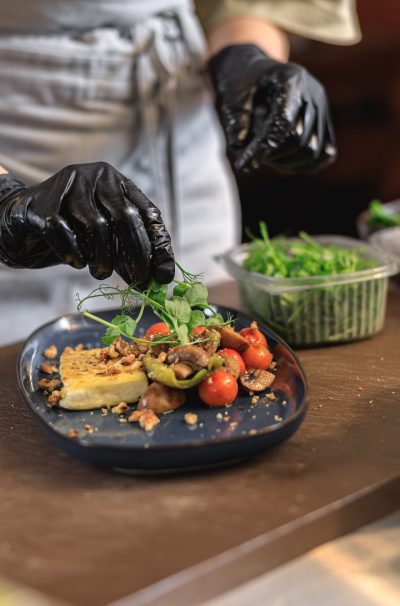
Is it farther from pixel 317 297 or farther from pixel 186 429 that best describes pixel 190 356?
pixel 317 297

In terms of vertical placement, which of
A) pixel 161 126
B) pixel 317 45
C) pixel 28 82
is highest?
pixel 28 82

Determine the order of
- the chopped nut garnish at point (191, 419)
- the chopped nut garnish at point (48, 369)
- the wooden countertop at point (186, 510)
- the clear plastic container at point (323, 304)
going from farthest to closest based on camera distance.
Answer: the clear plastic container at point (323, 304) < the chopped nut garnish at point (48, 369) < the chopped nut garnish at point (191, 419) < the wooden countertop at point (186, 510)

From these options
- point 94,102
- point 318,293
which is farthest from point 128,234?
point 94,102

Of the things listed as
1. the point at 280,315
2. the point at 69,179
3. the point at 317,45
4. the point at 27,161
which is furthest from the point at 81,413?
the point at 317,45

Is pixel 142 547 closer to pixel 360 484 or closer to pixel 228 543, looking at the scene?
pixel 228 543

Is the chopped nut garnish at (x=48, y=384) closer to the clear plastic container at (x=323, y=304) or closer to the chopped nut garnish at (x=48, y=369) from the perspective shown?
the chopped nut garnish at (x=48, y=369)

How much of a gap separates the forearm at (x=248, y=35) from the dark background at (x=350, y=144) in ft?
7.81

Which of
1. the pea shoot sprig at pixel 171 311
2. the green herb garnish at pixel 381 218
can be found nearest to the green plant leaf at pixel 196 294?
the pea shoot sprig at pixel 171 311

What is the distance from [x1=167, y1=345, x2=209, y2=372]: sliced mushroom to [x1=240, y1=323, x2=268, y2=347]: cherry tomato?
14 cm

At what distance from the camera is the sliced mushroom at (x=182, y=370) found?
1.26 meters

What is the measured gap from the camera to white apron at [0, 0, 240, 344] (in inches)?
75.5

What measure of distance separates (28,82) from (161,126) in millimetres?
374

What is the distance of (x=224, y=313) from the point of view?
162cm

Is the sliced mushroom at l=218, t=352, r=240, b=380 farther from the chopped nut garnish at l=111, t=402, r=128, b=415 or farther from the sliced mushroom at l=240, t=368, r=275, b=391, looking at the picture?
the chopped nut garnish at l=111, t=402, r=128, b=415
